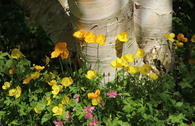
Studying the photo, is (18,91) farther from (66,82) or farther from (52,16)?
(52,16)

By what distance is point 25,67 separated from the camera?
103 inches

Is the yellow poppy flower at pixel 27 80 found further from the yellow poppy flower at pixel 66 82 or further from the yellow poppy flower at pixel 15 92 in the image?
the yellow poppy flower at pixel 66 82

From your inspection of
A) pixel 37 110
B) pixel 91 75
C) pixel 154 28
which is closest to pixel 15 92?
pixel 37 110

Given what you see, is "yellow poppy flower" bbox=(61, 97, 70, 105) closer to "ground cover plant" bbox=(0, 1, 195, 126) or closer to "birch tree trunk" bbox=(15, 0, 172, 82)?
"ground cover plant" bbox=(0, 1, 195, 126)

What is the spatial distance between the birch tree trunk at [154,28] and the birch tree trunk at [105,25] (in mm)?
234

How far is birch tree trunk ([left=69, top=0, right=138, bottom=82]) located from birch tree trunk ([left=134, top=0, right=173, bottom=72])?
9.2 inches

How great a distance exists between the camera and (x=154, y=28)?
8.85 feet

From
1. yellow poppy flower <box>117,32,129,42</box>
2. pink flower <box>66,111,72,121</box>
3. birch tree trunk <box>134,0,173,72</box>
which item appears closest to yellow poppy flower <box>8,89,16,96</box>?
pink flower <box>66,111,72,121</box>

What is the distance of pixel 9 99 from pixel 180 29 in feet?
6.17

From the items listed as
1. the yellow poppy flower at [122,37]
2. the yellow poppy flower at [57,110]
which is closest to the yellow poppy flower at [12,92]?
the yellow poppy flower at [57,110]

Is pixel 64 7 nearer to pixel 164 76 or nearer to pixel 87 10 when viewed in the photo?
pixel 87 10

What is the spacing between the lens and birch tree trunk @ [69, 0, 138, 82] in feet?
7.38

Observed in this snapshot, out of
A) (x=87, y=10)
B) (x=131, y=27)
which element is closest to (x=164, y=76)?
(x=131, y=27)

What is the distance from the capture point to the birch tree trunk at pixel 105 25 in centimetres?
225
